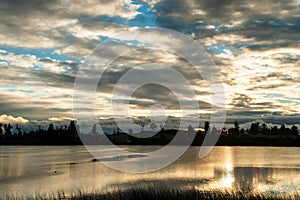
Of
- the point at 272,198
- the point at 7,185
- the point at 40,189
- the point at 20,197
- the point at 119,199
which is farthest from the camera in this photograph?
the point at 7,185

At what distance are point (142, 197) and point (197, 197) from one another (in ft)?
14.3

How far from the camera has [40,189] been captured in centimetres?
4147

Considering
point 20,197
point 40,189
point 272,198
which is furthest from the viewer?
point 40,189

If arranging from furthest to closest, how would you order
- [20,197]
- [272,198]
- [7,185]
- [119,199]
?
[7,185]
[20,197]
[119,199]
[272,198]

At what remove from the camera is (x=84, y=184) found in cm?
4553

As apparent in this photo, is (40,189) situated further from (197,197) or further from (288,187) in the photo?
(288,187)

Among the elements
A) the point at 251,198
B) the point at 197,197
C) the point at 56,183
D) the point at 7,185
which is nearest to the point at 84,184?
the point at 56,183

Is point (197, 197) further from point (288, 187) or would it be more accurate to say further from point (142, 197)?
point (288, 187)

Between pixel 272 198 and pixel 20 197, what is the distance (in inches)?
925

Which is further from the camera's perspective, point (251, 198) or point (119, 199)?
point (119, 199)

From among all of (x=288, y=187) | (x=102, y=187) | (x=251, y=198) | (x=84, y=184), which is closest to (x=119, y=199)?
(x=251, y=198)

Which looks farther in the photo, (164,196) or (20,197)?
(20,197)

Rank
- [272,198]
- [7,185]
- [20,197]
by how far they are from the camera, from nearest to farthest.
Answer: [272,198], [20,197], [7,185]

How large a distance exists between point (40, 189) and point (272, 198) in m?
26.2
